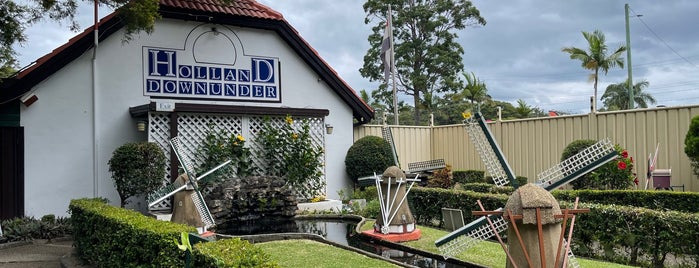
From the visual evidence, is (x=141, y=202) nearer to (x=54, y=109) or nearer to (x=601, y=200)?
(x=54, y=109)

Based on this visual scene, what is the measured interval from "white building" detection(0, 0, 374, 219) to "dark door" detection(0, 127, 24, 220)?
0.06 feet

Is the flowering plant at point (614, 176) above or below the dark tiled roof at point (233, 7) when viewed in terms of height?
below

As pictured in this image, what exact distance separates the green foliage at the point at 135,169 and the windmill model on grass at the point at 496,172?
7.38 metres

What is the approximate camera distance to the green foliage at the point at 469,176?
16.8m

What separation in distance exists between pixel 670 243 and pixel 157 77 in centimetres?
1122

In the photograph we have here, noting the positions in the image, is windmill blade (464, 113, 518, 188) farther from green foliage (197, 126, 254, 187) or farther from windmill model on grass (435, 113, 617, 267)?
green foliage (197, 126, 254, 187)

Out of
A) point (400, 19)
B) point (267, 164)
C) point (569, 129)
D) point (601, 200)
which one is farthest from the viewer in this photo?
point (400, 19)

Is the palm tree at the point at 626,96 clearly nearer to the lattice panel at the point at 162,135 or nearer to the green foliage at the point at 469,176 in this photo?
the green foliage at the point at 469,176

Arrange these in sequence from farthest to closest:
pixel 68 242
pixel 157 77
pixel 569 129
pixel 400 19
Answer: pixel 400 19 → pixel 569 129 → pixel 157 77 → pixel 68 242

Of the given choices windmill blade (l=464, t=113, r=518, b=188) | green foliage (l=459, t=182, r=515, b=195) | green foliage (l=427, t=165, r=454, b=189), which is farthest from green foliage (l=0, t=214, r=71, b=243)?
green foliage (l=427, t=165, r=454, b=189)

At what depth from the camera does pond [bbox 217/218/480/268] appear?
786 centimetres

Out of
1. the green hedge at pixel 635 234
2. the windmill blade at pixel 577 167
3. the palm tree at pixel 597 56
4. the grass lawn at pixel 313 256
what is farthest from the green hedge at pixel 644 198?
the palm tree at pixel 597 56

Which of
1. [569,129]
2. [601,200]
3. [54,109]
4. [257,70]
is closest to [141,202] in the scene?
[54,109]

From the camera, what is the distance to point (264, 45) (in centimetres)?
1450
